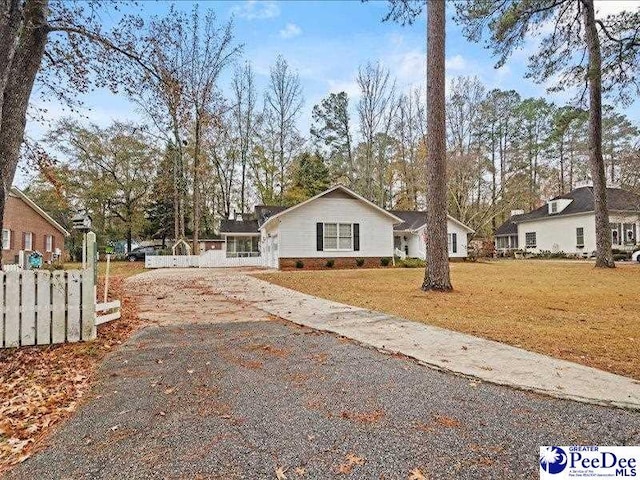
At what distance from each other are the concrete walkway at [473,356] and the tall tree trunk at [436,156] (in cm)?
383

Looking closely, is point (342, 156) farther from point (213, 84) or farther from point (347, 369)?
point (347, 369)

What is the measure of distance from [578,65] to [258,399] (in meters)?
19.4

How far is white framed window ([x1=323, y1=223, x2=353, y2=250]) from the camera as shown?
2216 centimetres

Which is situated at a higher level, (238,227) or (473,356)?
(238,227)

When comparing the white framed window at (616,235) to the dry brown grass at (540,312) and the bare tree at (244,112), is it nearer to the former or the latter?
the dry brown grass at (540,312)

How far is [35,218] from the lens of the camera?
27.4m

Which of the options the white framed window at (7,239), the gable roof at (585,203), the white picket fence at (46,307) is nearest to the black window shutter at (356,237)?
the white picket fence at (46,307)

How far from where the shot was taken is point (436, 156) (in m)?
10.5

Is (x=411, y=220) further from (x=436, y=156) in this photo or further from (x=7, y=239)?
(x=7, y=239)

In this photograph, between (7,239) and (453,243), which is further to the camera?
(453,243)

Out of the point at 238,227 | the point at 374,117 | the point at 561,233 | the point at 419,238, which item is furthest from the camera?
the point at 374,117

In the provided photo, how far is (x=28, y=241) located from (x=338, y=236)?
70.8ft

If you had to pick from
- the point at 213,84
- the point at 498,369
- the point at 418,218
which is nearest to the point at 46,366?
the point at 498,369

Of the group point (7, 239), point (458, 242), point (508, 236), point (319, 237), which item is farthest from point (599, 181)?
point (7, 239)
